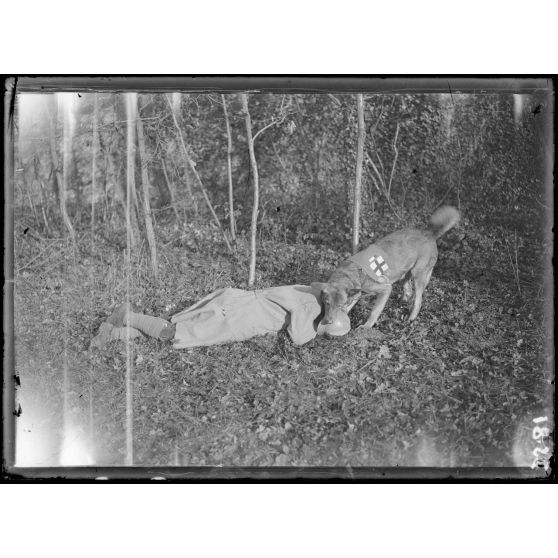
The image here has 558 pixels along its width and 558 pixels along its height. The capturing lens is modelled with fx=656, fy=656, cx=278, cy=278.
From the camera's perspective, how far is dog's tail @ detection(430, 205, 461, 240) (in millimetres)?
6629

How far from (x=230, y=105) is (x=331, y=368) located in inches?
111

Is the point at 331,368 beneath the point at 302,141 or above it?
beneath

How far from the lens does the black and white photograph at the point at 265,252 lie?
21.4 feet

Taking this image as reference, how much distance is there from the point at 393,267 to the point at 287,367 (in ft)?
4.80

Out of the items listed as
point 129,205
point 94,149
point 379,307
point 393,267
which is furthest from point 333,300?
point 94,149

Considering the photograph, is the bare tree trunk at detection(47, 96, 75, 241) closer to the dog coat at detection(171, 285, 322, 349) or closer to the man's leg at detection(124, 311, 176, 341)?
the man's leg at detection(124, 311, 176, 341)

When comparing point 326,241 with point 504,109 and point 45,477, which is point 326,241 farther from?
point 45,477

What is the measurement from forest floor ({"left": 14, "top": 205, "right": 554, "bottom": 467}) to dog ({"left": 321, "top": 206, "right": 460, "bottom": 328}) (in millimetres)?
106

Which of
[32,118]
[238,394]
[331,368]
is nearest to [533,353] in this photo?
[331,368]

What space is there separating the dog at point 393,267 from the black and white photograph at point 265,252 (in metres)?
0.02

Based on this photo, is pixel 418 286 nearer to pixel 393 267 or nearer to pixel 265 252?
pixel 393 267

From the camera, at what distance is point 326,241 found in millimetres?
6688

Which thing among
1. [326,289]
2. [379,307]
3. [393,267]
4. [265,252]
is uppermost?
[265,252]

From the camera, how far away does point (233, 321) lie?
6543mm
